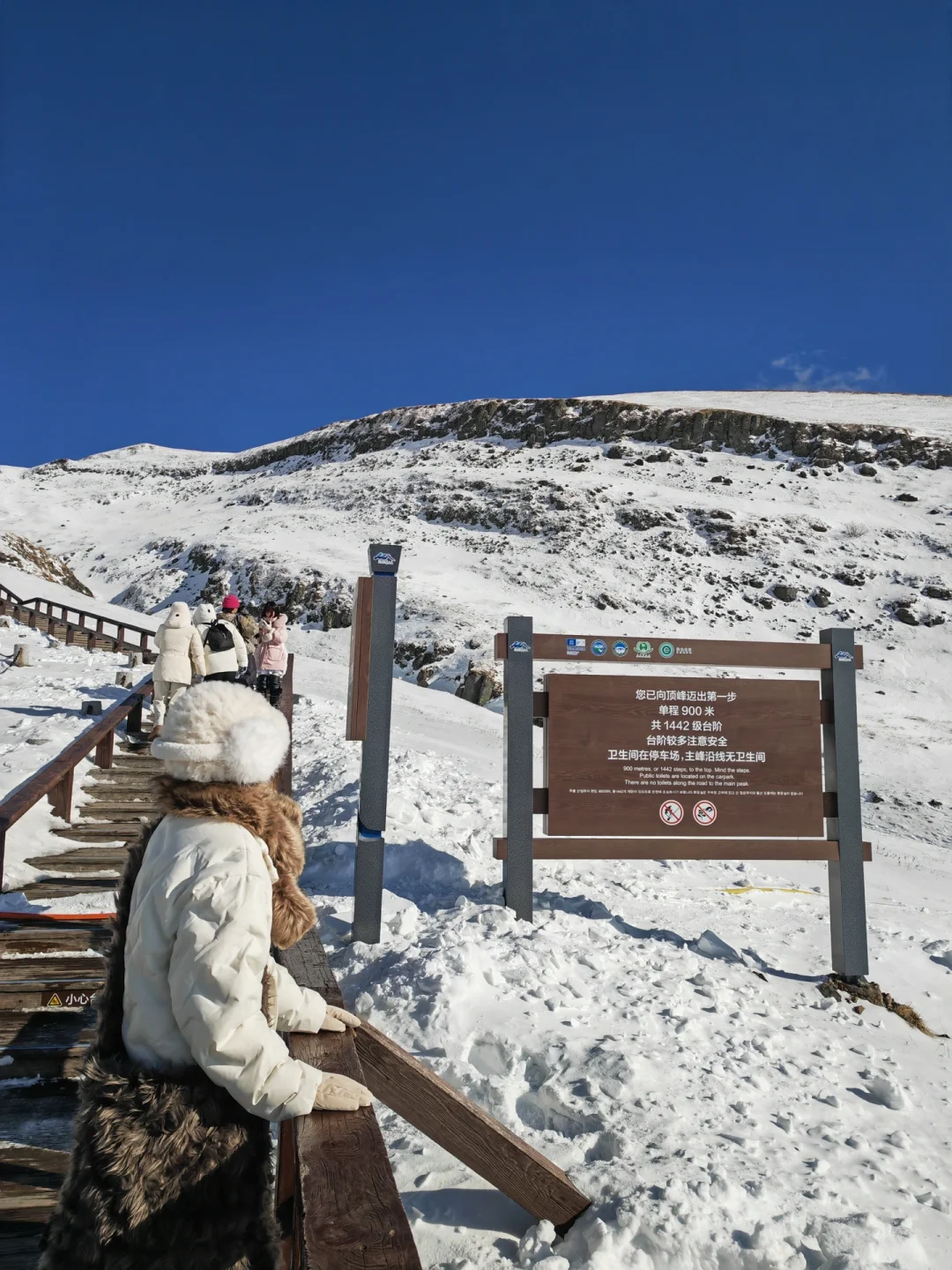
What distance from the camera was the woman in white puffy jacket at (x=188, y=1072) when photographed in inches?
68.7

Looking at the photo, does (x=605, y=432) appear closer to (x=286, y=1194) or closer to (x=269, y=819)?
(x=286, y=1194)

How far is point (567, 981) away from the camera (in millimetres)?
4746

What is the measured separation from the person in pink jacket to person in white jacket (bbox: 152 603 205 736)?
1.46 m

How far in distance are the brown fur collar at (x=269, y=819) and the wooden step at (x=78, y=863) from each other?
14.6 ft

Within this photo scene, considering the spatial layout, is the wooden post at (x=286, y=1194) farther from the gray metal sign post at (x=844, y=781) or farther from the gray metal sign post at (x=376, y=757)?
the gray metal sign post at (x=844, y=781)

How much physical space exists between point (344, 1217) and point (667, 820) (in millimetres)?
4731

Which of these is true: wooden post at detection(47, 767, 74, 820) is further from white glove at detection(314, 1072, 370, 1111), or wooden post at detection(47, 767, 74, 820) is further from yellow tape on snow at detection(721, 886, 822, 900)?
yellow tape on snow at detection(721, 886, 822, 900)

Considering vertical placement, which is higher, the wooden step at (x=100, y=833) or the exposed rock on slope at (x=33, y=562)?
the exposed rock on slope at (x=33, y=562)

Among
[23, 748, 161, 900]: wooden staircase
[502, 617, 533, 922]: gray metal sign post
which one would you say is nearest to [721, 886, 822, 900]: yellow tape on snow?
[502, 617, 533, 922]: gray metal sign post

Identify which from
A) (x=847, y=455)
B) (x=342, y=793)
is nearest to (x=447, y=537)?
(x=847, y=455)

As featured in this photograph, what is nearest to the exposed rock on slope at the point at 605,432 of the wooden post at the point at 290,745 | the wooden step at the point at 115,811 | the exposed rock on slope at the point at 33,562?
the exposed rock on slope at the point at 33,562

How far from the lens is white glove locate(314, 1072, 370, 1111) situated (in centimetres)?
203

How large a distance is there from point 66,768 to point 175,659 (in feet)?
12.0

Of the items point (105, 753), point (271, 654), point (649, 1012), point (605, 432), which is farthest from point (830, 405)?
point (649, 1012)
